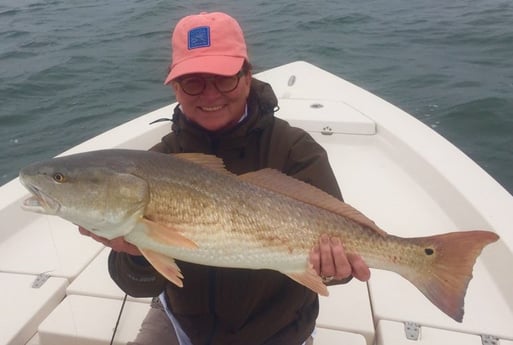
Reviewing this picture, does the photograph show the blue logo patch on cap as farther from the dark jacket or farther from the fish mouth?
the fish mouth

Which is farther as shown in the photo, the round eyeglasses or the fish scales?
the round eyeglasses

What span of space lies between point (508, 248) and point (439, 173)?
4.01ft

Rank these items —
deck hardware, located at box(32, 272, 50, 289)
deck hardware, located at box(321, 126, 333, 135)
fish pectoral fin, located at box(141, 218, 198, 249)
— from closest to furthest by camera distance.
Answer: fish pectoral fin, located at box(141, 218, 198, 249) < deck hardware, located at box(32, 272, 50, 289) < deck hardware, located at box(321, 126, 333, 135)

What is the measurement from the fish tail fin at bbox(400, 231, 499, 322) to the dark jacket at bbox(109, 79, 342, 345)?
626 mm

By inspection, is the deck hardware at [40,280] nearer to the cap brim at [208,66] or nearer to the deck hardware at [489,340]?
the cap brim at [208,66]

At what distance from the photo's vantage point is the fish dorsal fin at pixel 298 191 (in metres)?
2.54

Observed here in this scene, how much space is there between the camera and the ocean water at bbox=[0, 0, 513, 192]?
8781mm

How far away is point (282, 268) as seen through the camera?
98.0 inches

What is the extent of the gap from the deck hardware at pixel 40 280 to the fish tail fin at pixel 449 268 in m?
2.64

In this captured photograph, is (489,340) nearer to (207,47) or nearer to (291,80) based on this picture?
(207,47)

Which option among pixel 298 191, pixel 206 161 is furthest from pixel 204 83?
pixel 298 191

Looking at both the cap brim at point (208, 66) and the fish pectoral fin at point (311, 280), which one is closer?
the fish pectoral fin at point (311, 280)

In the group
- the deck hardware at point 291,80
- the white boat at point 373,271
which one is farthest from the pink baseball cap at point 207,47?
the deck hardware at point 291,80

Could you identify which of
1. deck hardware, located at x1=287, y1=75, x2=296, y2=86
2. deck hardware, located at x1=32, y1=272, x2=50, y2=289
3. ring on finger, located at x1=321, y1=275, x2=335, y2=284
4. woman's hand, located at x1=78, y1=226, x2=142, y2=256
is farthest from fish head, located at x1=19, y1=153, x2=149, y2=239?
deck hardware, located at x1=287, y1=75, x2=296, y2=86
